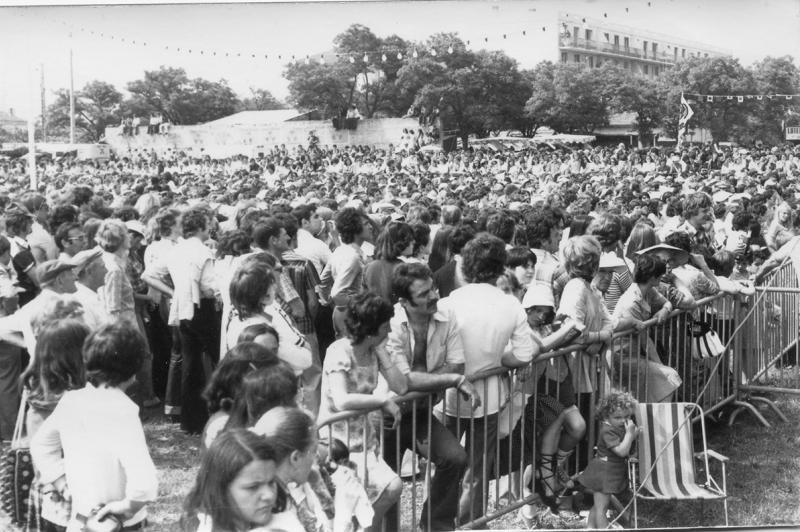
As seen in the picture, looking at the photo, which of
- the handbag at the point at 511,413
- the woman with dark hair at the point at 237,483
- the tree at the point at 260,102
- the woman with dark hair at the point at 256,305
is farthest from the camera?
the tree at the point at 260,102

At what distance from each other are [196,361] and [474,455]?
2692 mm

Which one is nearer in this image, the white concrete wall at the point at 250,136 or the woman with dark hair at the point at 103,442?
the woman with dark hair at the point at 103,442

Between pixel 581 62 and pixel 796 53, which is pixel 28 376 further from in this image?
pixel 581 62

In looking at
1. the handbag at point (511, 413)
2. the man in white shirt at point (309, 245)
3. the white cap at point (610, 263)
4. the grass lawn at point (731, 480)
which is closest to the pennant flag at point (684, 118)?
the grass lawn at point (731, 480)

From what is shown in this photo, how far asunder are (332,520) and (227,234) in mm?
3068

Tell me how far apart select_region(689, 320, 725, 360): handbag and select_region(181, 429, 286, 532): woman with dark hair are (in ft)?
14.2

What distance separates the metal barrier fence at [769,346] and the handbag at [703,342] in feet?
2.29

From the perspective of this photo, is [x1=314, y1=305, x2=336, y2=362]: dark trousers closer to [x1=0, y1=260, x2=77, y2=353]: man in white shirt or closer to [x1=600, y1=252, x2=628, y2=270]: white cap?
[x1=600, y1=252, x2=628, y2=270]: white cap

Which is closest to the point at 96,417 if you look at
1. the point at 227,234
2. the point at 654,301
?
the point at 227,234

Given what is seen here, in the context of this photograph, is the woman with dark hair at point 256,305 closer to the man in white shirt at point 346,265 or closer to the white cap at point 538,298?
the white cap at point 538,298

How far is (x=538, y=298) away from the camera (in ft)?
17.5

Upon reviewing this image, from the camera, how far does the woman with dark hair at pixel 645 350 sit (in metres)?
5.86

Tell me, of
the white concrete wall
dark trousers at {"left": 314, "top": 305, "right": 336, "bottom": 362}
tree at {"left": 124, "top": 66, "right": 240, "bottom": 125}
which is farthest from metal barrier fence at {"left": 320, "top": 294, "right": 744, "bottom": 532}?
the white concrete wall

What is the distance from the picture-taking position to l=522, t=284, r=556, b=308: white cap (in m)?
5.31
